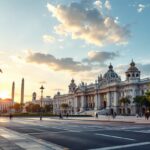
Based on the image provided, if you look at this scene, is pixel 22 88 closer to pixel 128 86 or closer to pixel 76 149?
pixel 128 86

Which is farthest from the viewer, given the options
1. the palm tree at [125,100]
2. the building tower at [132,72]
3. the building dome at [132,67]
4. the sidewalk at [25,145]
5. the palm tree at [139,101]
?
the building dome at [132,67]

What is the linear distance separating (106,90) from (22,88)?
203 feet

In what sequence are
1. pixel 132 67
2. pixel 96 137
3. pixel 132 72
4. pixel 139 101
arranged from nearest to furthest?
pixel 96 137 → pixel 139 101 → pixel 132 72 → pixel 132 67

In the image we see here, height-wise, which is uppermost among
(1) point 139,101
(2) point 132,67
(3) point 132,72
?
(2) point 132,67

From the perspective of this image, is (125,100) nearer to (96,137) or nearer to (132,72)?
(132,72)

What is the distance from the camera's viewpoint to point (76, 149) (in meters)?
18.3

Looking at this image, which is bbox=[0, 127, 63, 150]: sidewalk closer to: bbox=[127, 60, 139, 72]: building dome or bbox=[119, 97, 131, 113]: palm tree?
bbox=[119, 97, 131, 113]: palm tree

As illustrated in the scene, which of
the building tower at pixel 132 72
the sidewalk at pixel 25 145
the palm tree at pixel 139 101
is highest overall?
the building tower at pixel 132 72

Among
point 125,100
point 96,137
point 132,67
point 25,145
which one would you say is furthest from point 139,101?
point 25,145

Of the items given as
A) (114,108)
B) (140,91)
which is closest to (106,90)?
(114,108)

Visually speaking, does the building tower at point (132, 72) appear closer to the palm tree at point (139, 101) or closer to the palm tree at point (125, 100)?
the palm tree at point (125, 100)

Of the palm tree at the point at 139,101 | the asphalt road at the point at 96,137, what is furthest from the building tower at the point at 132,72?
the asphalt road at the point at 96,137

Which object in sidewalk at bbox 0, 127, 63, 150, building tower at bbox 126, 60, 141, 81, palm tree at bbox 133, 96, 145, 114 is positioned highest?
building tower at bbox 126, 60, 141, 81

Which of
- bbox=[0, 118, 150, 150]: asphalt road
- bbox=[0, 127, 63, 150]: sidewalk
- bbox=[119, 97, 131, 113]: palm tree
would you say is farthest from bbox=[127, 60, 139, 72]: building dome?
bbox=[0, 127, 63, 150]: sidewalk
